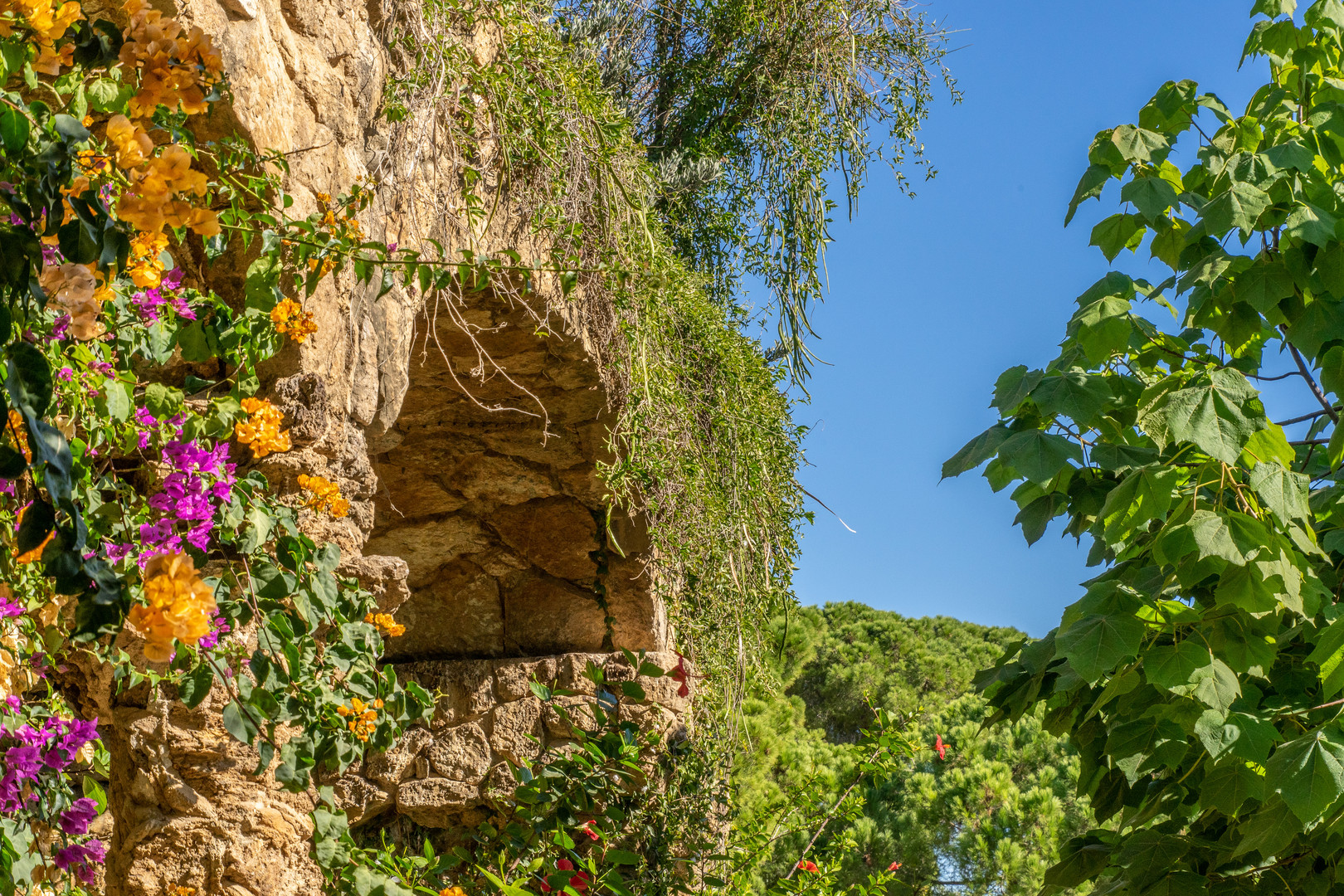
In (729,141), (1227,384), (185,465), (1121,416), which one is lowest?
(185,465)

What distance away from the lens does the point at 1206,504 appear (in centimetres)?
169

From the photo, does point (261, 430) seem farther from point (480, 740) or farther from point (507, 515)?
point (507, 515)

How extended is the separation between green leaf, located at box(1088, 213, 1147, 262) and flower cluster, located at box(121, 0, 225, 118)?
6.18ft

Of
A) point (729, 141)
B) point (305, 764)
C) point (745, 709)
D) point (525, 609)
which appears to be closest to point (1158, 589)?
point (305, 764)

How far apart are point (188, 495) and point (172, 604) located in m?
0.74

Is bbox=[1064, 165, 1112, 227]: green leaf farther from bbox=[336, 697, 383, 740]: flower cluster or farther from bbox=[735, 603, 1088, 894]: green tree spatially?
bbox=[735, 603, 1088, 894]: green tree

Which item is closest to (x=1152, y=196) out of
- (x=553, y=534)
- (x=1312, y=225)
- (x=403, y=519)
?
(x=1312, y=225)

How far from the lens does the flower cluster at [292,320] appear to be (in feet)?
5.92

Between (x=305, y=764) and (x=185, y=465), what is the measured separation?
1.82 ft

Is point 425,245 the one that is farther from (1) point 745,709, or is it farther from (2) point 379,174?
(1) point 745,709

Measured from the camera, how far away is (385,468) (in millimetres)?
3986

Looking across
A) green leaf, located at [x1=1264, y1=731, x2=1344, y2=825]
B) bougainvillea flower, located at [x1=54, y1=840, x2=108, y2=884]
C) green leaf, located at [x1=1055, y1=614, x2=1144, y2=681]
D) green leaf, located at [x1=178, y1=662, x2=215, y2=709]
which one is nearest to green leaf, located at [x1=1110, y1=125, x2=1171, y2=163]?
green leaf, located at [x1=1055, y1=614, x2=1144, y2=681]

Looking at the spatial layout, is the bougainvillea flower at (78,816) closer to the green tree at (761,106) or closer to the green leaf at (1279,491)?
the green leaf at (1279,491)

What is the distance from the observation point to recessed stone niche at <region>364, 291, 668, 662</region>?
3512mm
